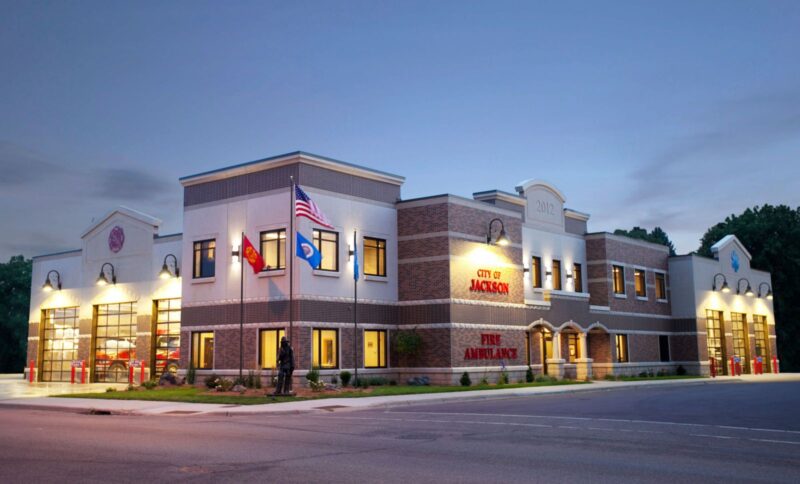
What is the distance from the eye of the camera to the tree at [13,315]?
77.9 metres

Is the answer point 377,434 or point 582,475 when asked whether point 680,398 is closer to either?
point 377,434

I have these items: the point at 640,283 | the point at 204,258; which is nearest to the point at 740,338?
the point at 640,283

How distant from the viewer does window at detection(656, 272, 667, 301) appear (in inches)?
2208

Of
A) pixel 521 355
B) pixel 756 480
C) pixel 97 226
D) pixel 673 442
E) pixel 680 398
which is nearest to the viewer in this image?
pixel 756 480

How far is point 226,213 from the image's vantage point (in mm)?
38312

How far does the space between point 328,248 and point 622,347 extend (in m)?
23.9

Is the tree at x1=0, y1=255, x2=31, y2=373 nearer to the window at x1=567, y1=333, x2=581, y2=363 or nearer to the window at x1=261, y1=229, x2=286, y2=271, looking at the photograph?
the window at x1=261, y1=229, x2=286, y2=271

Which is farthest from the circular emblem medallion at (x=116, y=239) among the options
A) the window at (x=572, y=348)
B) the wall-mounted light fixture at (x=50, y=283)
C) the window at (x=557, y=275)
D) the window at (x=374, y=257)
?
the window at (x=572, y=348)

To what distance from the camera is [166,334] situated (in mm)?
45250

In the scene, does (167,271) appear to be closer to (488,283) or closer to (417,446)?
(488,283)

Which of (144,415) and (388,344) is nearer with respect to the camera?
(144,415)

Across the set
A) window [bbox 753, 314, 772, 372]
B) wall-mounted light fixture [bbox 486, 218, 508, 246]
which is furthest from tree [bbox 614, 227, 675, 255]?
wall-mounted light fixture [bbox 486, 218, 508, 246]

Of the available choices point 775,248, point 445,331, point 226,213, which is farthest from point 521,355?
point 775,248

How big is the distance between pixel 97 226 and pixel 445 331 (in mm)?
23625
